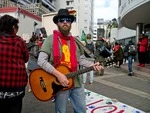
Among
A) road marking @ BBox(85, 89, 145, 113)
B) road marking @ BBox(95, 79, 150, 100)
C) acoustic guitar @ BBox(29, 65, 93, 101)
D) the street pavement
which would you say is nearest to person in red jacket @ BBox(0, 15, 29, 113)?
acoustic guitar @ BBox(29, 65, 93, 101)

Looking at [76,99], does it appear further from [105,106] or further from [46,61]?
[105,106]

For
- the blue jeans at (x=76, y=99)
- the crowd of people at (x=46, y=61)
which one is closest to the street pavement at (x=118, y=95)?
the blue jeans at (x=76, y=99)

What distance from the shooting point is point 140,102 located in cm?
686

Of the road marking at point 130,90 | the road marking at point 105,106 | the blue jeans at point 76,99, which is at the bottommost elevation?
the road marking at point 130,90

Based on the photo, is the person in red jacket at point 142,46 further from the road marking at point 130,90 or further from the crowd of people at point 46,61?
the crowd of people at point 46,61

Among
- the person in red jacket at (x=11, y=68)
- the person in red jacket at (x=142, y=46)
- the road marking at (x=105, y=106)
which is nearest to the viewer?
the person in red jacket at (x=11, y=68)

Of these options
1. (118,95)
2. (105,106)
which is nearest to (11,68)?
(105,106)

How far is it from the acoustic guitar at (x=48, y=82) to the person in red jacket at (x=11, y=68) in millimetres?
228

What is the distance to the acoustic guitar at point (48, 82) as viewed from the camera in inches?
132

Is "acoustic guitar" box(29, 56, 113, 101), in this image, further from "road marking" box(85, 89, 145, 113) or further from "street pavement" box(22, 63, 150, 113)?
"road marking" box(85, 89, 145, 113)

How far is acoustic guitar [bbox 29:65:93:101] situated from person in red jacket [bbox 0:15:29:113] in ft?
0.75

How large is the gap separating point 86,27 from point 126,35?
58776 mm

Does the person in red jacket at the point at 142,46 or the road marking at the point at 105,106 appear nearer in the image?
the road marking at the point at 105,106

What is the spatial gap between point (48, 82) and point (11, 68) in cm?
49
